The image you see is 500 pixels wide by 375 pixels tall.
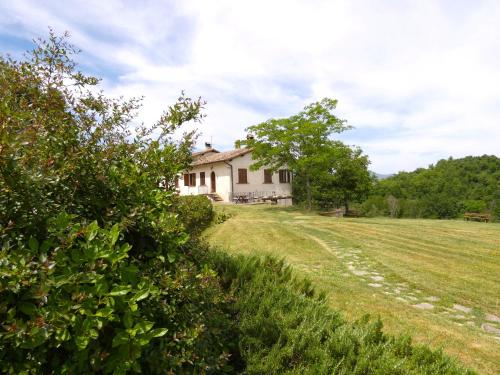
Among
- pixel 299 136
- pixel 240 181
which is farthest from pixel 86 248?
pixel 240 181

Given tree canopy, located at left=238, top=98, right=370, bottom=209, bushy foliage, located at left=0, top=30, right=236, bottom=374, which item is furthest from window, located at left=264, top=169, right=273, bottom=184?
bushy foliage, located at left=0, top=30, right=236, bottom=374

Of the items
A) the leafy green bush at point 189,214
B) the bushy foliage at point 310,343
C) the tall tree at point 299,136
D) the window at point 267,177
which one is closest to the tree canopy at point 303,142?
the tall tree at point 299,136

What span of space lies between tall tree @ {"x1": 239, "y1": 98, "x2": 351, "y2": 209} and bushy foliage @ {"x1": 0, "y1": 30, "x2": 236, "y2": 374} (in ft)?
65.2

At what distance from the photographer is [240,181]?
28.6m

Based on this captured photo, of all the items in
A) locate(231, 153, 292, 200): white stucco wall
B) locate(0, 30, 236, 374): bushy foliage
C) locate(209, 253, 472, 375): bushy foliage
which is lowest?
locate(209, 253, 472, 375): bushy foliage

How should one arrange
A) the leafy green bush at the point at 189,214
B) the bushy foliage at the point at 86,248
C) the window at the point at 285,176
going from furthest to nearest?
the window at the point at 285,176, the leafy green bush at the point at 189,214, the bushy foliage at the point at 86,248

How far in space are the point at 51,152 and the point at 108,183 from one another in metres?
0.35

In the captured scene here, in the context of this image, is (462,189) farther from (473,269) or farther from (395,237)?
(473,269)

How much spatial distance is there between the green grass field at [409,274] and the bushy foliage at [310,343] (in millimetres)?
641

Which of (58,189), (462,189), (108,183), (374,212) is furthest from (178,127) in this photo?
(462,189)

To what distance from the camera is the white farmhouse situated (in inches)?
1111

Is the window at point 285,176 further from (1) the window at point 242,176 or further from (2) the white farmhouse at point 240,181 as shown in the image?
(1) the window at point 242,176

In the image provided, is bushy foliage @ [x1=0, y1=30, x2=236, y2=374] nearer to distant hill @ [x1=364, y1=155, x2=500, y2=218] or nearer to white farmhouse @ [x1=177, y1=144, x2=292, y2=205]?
white farmhouse @ [x1=177, y1=144, x2=292, y2=205]

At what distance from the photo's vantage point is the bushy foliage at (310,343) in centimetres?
Answer: 225
